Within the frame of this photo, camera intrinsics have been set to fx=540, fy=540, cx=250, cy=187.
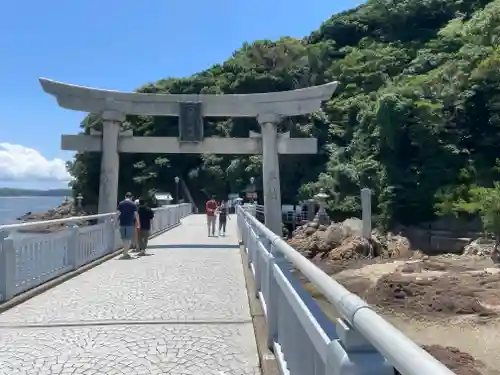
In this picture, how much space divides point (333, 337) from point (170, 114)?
21265mm

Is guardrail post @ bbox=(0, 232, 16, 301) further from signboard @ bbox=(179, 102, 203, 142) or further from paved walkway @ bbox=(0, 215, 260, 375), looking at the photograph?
signboard @ bbox=(179, 102, 203, 142)

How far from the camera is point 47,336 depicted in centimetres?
584

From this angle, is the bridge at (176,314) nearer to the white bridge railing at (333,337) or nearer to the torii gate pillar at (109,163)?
the white bridge railing at (333,337)

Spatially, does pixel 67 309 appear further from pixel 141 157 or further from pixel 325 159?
pixel 141 157

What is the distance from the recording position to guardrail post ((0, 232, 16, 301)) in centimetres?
761

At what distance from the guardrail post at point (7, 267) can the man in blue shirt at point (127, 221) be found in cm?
576

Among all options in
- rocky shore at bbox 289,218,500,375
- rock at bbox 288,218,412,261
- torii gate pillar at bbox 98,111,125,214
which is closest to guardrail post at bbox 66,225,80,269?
rocky shore at bbox 289,218,500,375

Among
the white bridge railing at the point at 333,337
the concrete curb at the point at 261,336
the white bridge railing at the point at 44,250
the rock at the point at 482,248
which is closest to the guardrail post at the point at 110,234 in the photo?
the white bridge railing at the point at 44,250

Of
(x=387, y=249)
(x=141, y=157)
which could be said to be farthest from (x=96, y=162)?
(x=387, y=249)

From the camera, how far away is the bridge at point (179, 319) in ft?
6.57

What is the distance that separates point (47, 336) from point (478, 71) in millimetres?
38605

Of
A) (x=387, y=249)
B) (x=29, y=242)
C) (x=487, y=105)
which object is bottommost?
(x=387, y=249)

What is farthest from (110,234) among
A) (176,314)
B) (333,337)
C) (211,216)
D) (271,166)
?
(333,337)

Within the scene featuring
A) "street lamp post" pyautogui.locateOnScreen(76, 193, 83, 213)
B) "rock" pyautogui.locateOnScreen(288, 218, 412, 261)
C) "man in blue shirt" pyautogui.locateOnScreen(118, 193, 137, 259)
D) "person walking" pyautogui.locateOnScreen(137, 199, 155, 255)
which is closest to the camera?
"man in blue shirt" pyautogui.locateOnScreen(118, 193, 137, 259)
